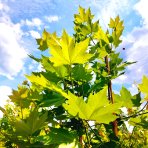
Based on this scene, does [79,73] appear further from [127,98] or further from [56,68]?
[127,98]

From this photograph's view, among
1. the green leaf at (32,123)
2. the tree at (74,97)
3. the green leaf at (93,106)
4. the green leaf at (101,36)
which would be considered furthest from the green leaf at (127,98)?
the green leaf at (32,123)

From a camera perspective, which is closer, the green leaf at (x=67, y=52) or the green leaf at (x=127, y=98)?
the green leaf at (x=67, y=52)

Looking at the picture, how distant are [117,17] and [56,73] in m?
1.08

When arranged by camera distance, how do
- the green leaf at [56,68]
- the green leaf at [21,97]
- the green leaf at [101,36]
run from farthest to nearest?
1. the green leaf at [101,36]
2. the green leaf at [21,97]
3. the green leaf at [56,68]

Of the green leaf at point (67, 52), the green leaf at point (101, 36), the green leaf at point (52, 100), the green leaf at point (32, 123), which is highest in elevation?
the green leaf at point (101, 36)

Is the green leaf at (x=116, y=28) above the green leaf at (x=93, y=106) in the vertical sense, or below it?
above

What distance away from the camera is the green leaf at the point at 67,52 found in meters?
1.76

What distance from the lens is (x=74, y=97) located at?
1.50 metres

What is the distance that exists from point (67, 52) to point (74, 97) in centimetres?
41

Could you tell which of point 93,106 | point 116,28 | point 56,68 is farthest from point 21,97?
point 116,28

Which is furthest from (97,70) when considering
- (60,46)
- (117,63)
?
(60,46)

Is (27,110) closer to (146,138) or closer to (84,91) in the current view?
(84,91)

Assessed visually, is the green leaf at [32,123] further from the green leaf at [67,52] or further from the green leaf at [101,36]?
the green leaf at [101,36]

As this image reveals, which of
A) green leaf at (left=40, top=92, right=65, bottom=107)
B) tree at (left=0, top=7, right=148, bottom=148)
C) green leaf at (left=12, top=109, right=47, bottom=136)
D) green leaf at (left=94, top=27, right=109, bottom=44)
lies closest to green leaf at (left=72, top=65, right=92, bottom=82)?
tree at (left=0, top=7, right=148, bottom=148)
